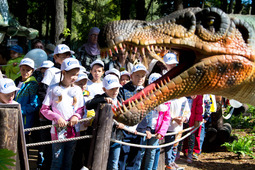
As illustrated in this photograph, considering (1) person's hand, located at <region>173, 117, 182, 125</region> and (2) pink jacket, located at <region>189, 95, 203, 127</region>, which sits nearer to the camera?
(1) person's hand, located at <region>173, 117, 182, 125</region>

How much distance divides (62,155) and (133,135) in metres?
1.17

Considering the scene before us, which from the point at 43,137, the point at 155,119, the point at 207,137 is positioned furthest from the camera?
the point at 207,137

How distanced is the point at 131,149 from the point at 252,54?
8.75ft

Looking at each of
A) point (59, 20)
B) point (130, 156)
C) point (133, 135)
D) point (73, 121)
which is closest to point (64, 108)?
point (73, 121)

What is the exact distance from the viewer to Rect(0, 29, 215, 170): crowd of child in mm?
4414

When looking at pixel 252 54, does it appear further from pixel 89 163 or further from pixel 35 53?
pixel 35 53

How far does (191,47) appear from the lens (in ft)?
9.82

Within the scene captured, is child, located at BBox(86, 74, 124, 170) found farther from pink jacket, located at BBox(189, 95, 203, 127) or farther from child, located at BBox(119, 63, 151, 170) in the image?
pink jacket, located at BBox(189, 95, 203, 127)

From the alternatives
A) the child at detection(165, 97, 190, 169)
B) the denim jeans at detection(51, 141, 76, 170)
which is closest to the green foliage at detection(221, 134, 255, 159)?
the child at detection(165, 97, 190, 169)

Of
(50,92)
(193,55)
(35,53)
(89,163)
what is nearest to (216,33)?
(193,55)

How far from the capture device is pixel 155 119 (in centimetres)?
534

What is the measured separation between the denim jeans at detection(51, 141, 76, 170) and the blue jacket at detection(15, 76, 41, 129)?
0.73 m

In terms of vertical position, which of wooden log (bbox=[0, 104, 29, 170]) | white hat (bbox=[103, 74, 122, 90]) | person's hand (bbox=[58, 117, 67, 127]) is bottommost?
person's hand (bbox=[58, 117, 67, 127])

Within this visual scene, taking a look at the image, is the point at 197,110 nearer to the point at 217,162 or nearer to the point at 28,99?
the point at 217,162
